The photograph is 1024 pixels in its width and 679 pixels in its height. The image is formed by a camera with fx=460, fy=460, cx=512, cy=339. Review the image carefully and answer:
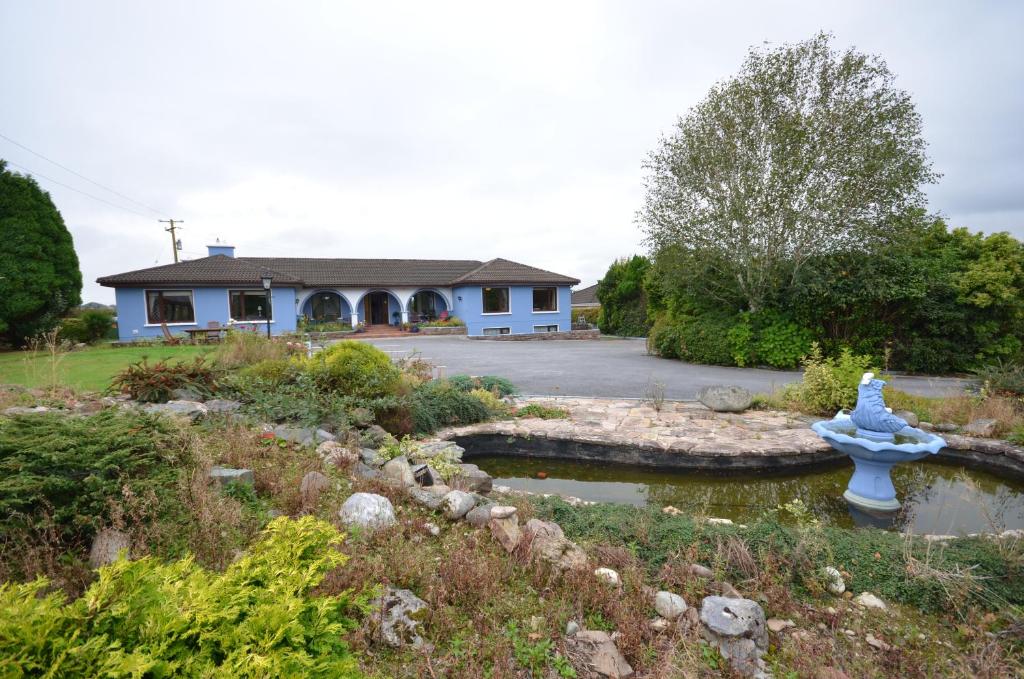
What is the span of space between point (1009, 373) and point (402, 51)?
43.8 feet

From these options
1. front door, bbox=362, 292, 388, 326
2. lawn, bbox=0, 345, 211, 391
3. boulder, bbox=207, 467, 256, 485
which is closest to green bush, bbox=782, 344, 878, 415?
boulder, bbox=207, 467, 256, 485

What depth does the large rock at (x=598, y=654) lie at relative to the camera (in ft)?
7.22

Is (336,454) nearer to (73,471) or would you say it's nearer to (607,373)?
(73,471)

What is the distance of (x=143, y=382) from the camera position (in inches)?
240

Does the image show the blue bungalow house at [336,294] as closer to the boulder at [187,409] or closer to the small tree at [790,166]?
the small tree at [790,166]

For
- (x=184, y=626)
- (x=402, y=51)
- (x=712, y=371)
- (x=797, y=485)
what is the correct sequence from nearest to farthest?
(x=184, y=626) < (x=797, y=485) < (x=402, y=51) < (x=712, y=371)

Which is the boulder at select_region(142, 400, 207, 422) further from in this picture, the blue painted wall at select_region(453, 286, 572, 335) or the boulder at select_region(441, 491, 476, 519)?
the blue painted wall at select_region(453, 286, 572, 335)

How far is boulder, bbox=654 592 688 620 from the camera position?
2.59 metres

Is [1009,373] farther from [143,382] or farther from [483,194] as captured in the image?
[483,194]

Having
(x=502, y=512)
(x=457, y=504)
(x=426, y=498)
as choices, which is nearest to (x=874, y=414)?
(x=502, y=512)

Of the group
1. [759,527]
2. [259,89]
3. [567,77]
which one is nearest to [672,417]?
[759,527]

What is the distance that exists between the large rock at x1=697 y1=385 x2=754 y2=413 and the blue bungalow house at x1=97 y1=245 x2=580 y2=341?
17097 millimetres

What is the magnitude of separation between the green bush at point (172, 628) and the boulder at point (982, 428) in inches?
338

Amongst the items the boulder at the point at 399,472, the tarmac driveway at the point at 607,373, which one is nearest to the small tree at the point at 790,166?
the tarmac driveway at the point at 607,373
